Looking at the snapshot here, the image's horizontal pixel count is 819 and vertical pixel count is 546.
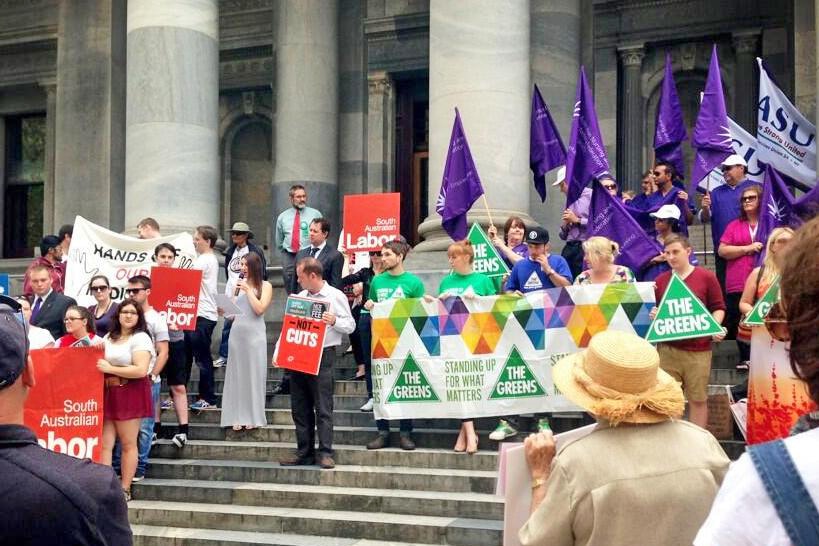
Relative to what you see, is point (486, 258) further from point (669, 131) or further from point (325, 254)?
point (669, 131)

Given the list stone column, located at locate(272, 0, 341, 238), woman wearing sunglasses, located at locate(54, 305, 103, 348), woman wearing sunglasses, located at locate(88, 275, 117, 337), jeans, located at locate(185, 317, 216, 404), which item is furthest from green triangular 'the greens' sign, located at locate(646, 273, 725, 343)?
stone column, located at locate(272, 0, 341, 238)

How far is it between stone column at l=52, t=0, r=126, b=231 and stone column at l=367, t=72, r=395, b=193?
435 centimetres

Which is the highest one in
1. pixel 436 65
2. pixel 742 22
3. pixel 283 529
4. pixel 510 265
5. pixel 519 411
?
pixel 742 22

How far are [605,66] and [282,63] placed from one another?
16.7 ft

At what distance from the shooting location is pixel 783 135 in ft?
41.1

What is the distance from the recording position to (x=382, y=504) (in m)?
9.17

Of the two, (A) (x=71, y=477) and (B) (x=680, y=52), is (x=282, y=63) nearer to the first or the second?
(B) (x=680, y=52)

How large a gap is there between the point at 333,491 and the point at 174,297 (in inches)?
122

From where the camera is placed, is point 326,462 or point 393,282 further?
point 393,282

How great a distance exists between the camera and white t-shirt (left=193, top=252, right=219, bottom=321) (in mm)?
12180

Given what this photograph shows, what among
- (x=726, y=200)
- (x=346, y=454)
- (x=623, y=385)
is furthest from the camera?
(x=726, y=200)

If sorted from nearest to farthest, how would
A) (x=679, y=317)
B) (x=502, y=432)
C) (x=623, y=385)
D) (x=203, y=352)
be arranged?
1. (x=623, y=385)
2. (x=679, y=317)
3. (x=502, y=432)
4. (x=203, y=352)

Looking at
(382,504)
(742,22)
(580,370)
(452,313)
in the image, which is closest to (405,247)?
(452,313)

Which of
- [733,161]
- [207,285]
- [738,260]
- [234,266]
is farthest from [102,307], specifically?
[733,161]
